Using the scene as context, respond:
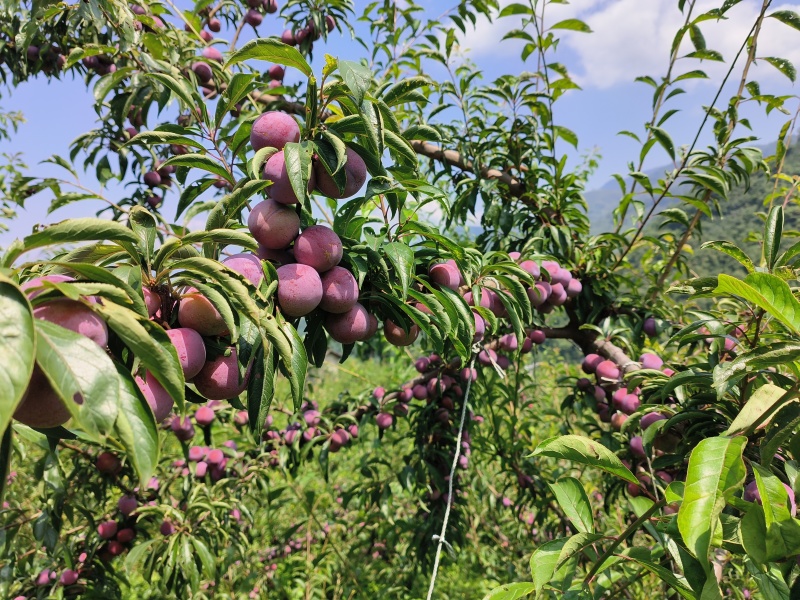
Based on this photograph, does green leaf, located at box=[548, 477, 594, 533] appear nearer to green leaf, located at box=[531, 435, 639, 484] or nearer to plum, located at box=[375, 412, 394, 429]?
green leaf, located at box=[531, 435, 639, 484]

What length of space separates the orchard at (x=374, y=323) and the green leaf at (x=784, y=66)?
0.01 m

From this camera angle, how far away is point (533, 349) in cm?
180

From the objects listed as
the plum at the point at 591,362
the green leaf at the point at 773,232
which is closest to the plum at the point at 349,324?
the green leaf at the point at 773,232

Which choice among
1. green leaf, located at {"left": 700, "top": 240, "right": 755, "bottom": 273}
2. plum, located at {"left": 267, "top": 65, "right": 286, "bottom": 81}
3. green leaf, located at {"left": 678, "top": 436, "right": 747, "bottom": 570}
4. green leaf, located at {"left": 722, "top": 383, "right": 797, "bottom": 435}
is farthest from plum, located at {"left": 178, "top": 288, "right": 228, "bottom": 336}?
plum, located at {"left": 267, "top": 65, "right": 286, "bottom": 81}

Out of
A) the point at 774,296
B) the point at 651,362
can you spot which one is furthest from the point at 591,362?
the point at 774,296

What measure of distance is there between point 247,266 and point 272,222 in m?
0.10

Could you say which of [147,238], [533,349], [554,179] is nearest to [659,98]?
[554,179]

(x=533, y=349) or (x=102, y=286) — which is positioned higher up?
(x=533, y=349)

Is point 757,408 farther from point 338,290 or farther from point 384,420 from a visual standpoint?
point 384,420

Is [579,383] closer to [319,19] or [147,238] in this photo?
[147,238]

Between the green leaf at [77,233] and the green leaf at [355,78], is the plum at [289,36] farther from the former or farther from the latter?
the green leaf at [77,233]

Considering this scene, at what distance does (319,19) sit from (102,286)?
74.1 inches

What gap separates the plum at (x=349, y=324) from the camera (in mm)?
778

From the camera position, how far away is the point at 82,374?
35 centimetres
